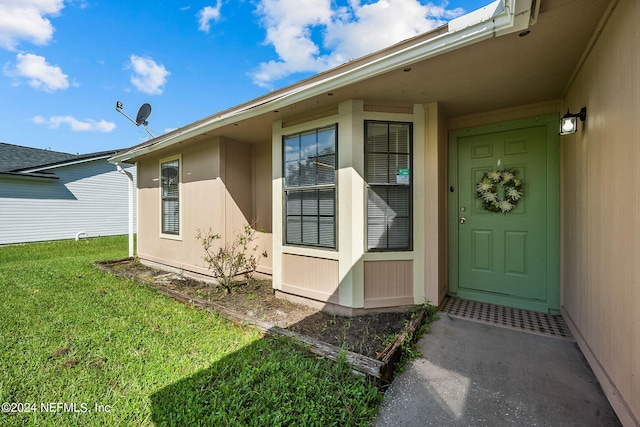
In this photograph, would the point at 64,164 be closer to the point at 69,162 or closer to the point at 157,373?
the point at 69,162

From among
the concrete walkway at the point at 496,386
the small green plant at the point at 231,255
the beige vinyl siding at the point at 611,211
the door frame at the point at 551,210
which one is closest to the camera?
the beige vinyl siding at the point at 611,211

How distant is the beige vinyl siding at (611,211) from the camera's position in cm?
137

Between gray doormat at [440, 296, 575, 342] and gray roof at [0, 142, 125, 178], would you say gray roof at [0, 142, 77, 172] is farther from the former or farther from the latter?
gray doormat at [440, 296, 575, 342]

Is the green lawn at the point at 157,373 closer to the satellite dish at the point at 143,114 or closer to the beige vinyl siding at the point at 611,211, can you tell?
the beige vinyl siding at the point at 611,211

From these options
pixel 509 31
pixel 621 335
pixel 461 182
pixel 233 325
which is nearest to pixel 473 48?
pixel 509 31

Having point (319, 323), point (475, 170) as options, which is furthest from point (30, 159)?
point (475, 170)

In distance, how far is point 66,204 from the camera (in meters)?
9.91

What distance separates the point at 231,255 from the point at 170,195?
213 cm

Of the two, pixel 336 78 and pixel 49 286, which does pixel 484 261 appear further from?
pixel 49 286

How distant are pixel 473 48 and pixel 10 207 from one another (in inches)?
515

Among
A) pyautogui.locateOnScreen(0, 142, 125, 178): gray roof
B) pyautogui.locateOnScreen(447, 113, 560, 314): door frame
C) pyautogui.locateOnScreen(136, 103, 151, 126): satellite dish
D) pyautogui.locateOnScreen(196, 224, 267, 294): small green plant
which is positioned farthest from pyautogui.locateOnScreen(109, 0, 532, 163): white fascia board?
pyautogui.locateOnScreen(0, 142, 125, 178): gray roof

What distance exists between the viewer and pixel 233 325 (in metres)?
2.82

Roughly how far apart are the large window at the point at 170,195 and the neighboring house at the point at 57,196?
441 cm

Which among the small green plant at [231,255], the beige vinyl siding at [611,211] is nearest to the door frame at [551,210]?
the beige vinyl siding at [611,211]
